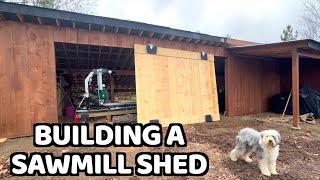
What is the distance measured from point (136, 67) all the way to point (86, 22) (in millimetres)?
1720

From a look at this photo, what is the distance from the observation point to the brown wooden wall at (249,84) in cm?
1022

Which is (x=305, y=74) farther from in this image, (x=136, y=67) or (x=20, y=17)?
(x=20, y=17)

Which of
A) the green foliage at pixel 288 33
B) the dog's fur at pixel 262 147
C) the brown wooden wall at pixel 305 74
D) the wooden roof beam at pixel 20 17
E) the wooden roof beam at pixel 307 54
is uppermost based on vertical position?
the green foliage at pixel 288 33

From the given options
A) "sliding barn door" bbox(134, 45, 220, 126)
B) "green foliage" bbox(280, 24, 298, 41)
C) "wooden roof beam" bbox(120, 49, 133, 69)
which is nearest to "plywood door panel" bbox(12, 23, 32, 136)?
"sliding barn door" bbox(134, 45, 220, 126)

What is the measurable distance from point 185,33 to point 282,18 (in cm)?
3472

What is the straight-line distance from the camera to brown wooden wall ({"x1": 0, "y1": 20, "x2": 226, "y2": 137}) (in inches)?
229

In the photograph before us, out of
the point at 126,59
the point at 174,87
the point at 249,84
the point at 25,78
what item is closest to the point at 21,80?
the point at 25,78

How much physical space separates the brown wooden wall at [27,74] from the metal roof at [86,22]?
0.17 metres

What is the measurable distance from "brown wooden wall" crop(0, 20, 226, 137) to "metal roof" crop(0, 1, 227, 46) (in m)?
0.17

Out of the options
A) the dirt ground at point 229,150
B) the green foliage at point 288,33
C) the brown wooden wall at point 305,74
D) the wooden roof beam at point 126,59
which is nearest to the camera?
the dirt ground at point 229,150

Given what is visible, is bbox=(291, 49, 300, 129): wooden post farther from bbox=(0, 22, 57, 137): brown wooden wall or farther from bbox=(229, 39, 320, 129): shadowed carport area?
bbox=(0, 22, 57, 137): brown wooden wall

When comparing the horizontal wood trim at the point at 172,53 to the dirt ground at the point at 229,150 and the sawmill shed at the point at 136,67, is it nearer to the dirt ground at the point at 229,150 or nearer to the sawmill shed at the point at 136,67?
the sawmill shed at the point at 136,67

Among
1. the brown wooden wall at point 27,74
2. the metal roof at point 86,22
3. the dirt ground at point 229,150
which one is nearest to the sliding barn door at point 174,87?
the metal roof at point 86,22

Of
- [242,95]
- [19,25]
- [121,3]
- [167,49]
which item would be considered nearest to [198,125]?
[167,49]
